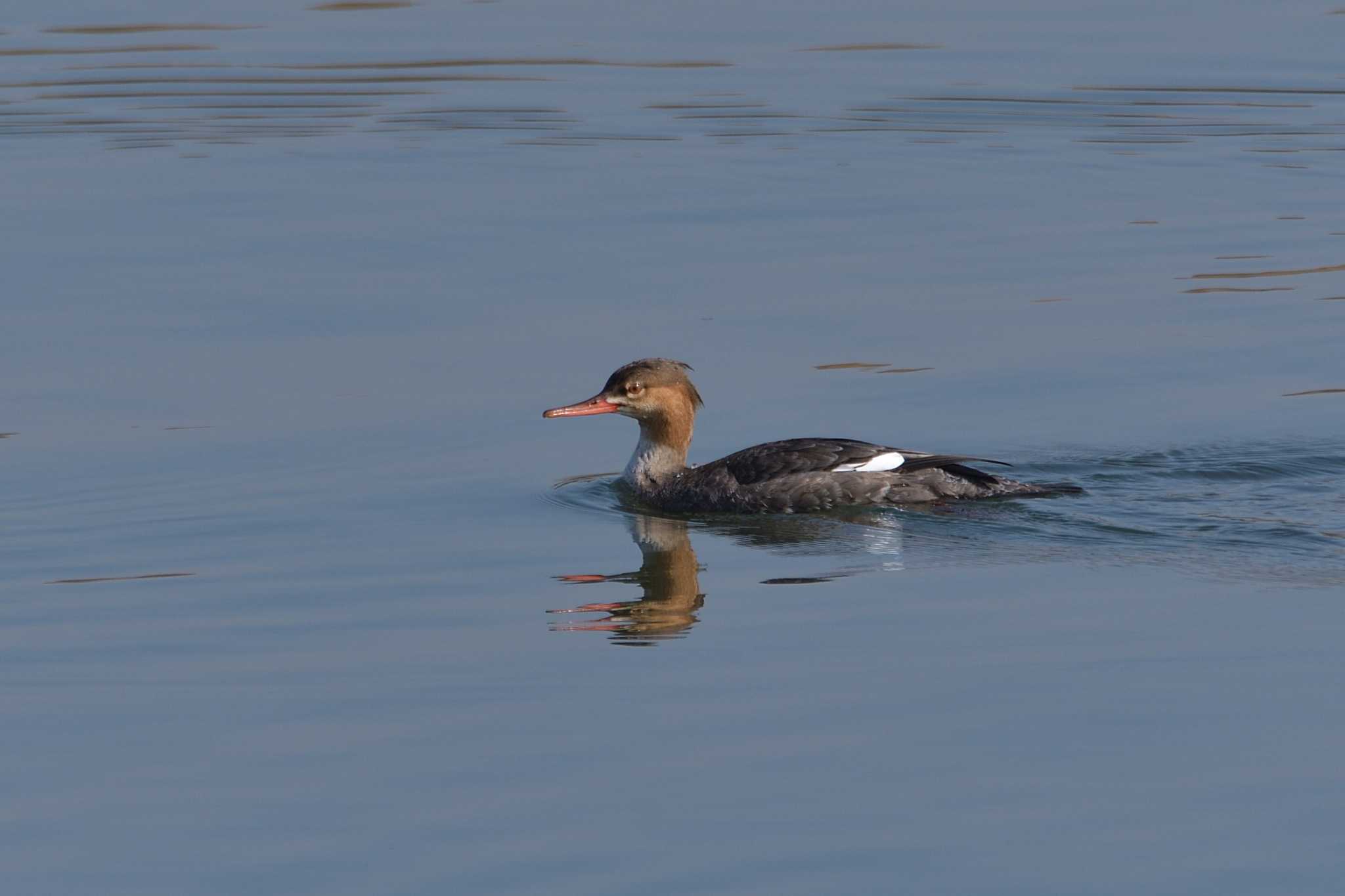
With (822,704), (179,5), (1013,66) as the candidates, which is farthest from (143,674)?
(179,5)

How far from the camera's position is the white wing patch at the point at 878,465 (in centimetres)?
1079

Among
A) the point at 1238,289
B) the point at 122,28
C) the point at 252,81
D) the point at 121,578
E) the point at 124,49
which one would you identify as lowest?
the point at 121,578

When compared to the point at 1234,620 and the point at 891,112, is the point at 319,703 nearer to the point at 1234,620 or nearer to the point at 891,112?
the point at 1234,620

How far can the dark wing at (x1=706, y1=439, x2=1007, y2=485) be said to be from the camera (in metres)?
10.8

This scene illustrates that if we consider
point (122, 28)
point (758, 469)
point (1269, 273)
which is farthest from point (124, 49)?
point (758, 469)

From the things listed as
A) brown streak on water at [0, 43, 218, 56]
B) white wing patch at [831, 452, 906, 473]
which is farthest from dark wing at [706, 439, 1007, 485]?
brown streak on water at [0, 43, 218, 56]

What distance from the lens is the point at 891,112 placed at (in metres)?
21.1

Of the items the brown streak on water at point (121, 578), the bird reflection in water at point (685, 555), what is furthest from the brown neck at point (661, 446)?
the brown streak on water at point (121, 578)

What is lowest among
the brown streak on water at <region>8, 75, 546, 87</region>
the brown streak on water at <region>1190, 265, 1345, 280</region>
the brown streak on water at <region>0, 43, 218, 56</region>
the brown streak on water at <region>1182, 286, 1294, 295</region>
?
the brown streak on water at <region>1182, 286, 1294, 295</region>

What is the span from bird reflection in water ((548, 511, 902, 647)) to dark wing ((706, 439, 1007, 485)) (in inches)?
11.8

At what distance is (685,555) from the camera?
10375 mm

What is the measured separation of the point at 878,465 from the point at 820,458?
1.02ft

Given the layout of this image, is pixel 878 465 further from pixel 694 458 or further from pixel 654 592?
pixel 654 592

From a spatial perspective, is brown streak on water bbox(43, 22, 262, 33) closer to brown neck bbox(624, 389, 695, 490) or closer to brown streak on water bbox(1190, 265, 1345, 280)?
brown streak on water bbox(1190, 265, 1345, 280)
